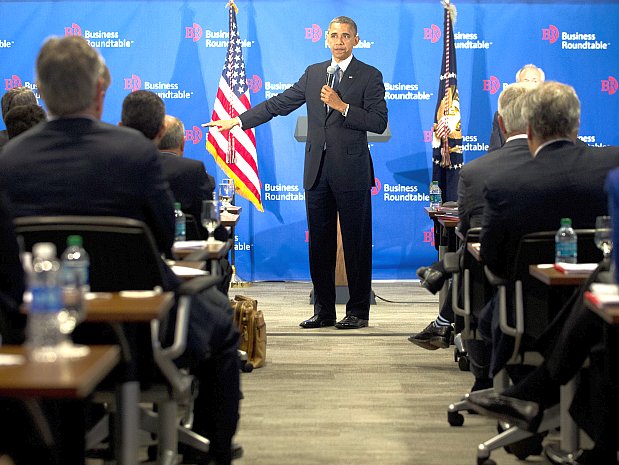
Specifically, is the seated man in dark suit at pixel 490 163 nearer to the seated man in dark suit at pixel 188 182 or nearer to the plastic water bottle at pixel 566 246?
the plastic water bottle at pixel 566 246

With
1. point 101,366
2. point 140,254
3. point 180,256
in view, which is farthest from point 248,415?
point 101,366

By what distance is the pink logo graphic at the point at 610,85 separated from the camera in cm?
1030

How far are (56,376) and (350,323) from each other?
5459 mm

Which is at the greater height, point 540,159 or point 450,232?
point 540,159

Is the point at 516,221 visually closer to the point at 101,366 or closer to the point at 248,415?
the point at 248,415

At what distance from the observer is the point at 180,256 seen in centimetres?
434

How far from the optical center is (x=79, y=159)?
3182mm

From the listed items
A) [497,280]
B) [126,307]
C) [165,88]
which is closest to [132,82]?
[165,88]

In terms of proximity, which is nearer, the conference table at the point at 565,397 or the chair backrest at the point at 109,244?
the chair backrest at the point at 109,244

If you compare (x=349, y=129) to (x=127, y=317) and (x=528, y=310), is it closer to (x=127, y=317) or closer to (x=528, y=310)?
(x=528, y=310)

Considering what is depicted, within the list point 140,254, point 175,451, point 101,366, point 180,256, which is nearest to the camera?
point 101,366

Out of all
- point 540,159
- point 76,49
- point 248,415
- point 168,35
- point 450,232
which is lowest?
point 248,415

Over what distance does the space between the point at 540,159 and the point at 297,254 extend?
21.6 ft

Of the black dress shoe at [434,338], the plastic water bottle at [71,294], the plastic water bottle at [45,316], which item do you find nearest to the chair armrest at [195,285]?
the plastic water bottle at [71,294]
